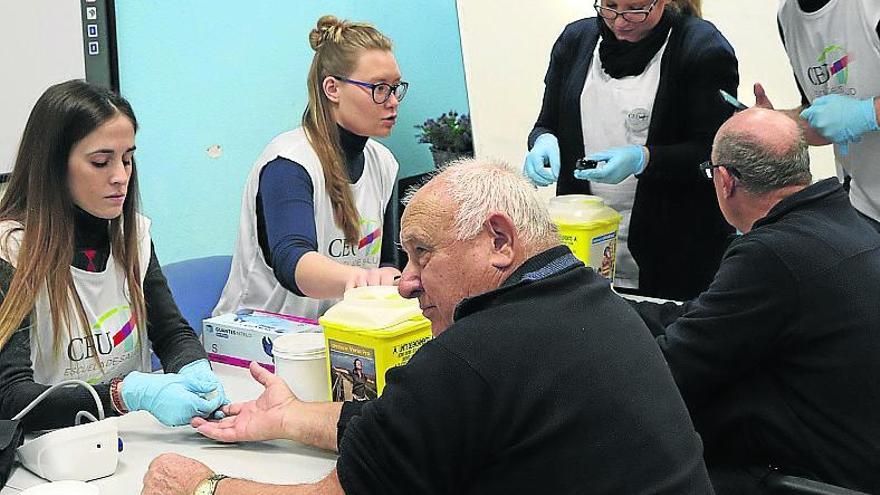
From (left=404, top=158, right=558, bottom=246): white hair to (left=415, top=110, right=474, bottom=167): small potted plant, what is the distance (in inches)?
108

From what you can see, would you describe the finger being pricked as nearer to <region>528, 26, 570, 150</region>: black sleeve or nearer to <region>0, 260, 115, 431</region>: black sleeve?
<region>0, 260, 115, 431</region>: black sleeve

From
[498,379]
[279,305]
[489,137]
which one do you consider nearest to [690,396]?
[498,379]

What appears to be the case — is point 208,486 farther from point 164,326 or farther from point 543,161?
point 543,161

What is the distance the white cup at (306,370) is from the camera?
1788 mm

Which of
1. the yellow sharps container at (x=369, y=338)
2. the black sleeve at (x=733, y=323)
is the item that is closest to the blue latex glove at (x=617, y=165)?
the black sleeve at (x=733, y=323)

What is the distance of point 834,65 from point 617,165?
66 cm

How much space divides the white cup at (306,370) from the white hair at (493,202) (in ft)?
1.94

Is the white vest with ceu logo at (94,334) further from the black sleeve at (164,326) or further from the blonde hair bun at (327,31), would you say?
the blonde hair bun at (327,31)

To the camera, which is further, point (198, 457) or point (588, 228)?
point (588, 228)

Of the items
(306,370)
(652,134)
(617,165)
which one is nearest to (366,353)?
(306,370)

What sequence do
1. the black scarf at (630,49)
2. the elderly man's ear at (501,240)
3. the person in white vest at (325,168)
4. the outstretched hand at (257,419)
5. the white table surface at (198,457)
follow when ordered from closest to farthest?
the elderly man's ear at (501,240)
the white table surface at (198,457)
the outstretched hand at (257,419)
the person in white vest at (325,168)
the black scarf at (630,49)

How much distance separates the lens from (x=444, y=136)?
13.4 ft

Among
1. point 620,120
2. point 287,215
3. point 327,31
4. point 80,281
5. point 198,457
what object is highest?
point 327,31

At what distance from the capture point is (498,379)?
1.14 meters
